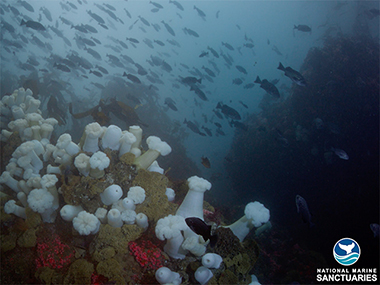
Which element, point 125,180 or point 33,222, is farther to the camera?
point 125,180

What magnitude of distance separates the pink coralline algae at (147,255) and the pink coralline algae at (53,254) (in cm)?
70

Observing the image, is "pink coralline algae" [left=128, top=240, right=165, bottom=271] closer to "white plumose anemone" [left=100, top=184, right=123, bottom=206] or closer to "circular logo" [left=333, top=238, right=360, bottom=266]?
"white plumose anemone" [left=100, top=184, right=123, bottom=206]

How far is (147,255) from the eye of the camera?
2.39 metres

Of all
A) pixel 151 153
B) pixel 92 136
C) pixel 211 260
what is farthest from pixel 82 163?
pixel 211 260

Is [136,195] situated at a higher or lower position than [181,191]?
higher

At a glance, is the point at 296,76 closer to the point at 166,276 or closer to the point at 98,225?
the point at 166,276

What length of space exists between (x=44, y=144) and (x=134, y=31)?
111983 mm

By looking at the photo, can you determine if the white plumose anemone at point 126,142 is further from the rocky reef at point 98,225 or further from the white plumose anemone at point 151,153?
the white plumose anemone at point 151,153

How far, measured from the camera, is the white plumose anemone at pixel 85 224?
7.30 feet

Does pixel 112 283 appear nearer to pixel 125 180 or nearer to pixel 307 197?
pixel 125 180

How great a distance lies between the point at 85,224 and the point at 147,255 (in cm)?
83

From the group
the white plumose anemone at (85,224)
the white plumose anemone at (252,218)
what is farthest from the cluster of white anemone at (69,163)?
the white plumose anemone at (252,218)

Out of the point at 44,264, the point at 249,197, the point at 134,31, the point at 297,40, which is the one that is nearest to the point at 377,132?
the point at 249,197

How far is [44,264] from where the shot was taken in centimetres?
221
